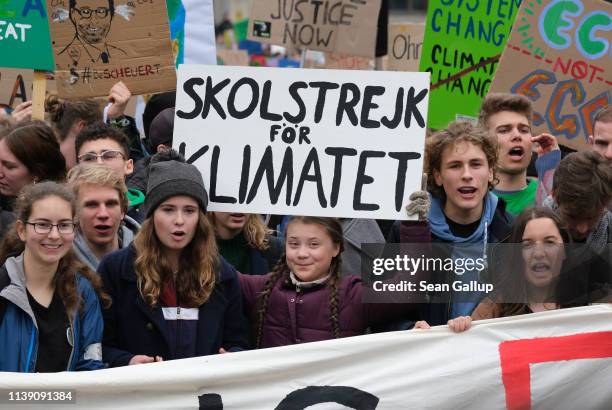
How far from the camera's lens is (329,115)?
17.1 feet

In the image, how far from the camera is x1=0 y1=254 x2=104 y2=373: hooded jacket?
4.48 m

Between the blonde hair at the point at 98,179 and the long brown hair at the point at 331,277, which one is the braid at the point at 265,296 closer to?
the long brown hair at the point at 331,277

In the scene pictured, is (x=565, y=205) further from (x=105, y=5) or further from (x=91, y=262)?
(x=105, y=5)

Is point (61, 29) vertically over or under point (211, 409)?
over

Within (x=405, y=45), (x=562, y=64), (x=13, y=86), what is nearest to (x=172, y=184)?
(x=562, y=64)

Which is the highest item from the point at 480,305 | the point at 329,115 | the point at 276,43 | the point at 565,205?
the point at 276,43

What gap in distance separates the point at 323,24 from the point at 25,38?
3.07m

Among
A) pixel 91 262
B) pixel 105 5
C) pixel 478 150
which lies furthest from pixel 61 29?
pixel 478 150

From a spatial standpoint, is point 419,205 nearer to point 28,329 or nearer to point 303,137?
point 303,137

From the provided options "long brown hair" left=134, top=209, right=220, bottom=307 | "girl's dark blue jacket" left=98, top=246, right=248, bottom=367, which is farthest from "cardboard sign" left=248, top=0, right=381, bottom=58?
"girl's dark blue jacket" left=98, top=246, right=248, bottom=367

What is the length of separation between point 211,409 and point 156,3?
3.03m

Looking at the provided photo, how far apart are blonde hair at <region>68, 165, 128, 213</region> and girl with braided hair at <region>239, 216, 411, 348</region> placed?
2.30 feet

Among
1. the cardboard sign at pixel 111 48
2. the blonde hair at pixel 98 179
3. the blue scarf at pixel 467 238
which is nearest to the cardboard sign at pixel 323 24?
the cardboard sign at pixel 111 48

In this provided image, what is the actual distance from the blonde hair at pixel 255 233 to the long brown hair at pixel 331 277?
0.45 m
